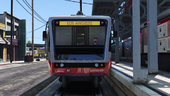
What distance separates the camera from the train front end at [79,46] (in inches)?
295

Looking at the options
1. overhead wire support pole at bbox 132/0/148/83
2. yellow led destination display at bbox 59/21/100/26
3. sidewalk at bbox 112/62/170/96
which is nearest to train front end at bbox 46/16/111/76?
yellow led destination display at bbox 59/21/100/26

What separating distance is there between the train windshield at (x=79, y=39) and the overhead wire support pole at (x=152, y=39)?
251 cm

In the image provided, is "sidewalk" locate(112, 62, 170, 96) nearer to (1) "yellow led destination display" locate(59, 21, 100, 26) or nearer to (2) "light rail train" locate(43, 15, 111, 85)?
(2) "light rail train" locate(43, 15, 111, 85)

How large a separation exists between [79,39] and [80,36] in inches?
5.3

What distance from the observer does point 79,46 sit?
313 inches

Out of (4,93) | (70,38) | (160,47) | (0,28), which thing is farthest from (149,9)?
(0,28)

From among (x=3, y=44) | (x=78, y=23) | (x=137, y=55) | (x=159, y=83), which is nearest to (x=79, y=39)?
(x=78, y=23)

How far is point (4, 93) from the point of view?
7312 mm

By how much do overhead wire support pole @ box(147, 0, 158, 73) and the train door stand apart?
316cm

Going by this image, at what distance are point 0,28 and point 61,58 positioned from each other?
104 ft

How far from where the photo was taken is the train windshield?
7.86m

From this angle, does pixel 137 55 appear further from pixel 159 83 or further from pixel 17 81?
pixel 17 81

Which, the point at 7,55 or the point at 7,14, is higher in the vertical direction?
the point at 7,14

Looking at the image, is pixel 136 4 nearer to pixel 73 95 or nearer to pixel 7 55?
pixel 73 95
